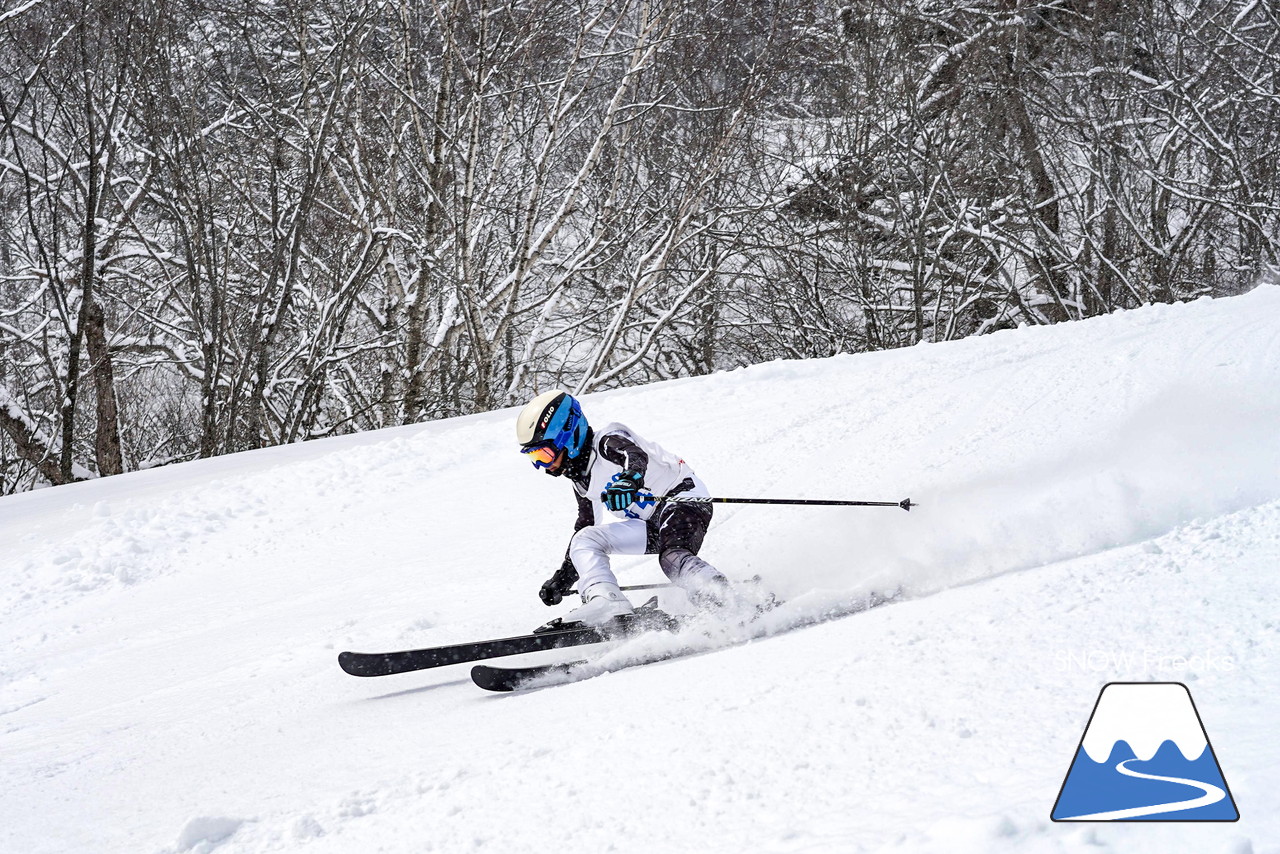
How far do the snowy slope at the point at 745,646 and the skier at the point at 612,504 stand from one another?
1.65ft

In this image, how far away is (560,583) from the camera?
462cm

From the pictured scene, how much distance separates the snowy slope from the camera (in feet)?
7.87

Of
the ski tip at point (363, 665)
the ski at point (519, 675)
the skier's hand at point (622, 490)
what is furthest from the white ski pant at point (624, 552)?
the ski tip at point (363, 665)

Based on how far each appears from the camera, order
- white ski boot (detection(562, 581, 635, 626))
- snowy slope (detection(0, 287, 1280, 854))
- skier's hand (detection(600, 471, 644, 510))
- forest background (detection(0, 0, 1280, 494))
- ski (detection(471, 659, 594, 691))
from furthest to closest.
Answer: forest background (detection(0, 0, 1280, 494)), skier's hand (detection(600, 471, 644, 510)), white ski boot (detection(562, 581, 635, 626)), ski (detection(471, 659, 594, 691)), snowy slope (detection(0, 287, 1280, 854))

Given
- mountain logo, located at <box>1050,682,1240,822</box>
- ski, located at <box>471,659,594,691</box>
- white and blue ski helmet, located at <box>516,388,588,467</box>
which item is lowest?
mountain logo, located at <box>1050,682,1240,822</box>

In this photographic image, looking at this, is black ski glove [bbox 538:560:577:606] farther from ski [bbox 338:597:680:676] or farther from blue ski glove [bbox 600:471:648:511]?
blue ski glove [bbox 600:471:648:511]

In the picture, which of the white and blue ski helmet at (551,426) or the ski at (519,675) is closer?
the ski at (519,675)

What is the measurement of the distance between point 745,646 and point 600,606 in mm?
727

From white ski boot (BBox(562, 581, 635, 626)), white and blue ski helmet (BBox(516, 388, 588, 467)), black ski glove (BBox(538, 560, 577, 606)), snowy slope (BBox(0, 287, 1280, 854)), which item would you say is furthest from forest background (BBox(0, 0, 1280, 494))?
white ski boot (BBox(562, 581, 635, 626))

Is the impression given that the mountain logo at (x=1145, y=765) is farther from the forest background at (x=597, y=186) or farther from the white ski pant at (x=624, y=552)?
the forest background at (x=597, y=186)

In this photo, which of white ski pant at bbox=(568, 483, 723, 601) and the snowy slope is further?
white ski pant at bbox=(568, 483, 723, 601)

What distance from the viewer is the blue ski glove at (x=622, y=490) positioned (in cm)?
441

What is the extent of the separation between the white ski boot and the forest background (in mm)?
8734

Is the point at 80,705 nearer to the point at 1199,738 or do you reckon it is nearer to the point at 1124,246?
the point at 1199,738
